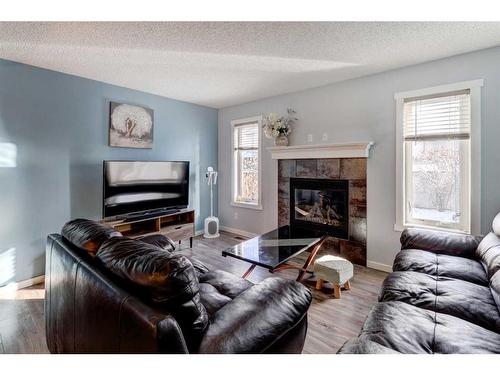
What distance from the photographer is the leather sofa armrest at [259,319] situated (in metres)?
1.04

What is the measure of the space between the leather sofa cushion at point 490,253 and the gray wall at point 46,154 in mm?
4115

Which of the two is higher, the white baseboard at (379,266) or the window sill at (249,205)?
the window sill at (249,205)

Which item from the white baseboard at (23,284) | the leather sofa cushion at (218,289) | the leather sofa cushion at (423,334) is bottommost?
the white baseboard at (23,284)

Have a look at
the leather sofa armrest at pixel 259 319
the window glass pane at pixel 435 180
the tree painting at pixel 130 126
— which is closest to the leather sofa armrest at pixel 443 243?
the window glass pane at pixel 435 180

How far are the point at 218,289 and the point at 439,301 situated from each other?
1377mm

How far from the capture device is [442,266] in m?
1.99

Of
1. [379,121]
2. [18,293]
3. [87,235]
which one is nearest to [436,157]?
[379,121]

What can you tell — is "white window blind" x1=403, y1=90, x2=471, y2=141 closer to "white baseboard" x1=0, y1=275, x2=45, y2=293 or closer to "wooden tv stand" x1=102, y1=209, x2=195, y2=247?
"wooden tv stand" x1=102, y1=209, x2=195, y2=247

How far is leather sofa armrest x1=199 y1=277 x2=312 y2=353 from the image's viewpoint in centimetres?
104

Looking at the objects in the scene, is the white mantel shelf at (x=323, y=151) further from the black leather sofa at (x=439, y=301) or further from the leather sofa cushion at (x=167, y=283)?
the leather sofa cushion at (x=167, y=283)

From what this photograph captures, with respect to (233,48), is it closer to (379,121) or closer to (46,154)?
(379,121)
